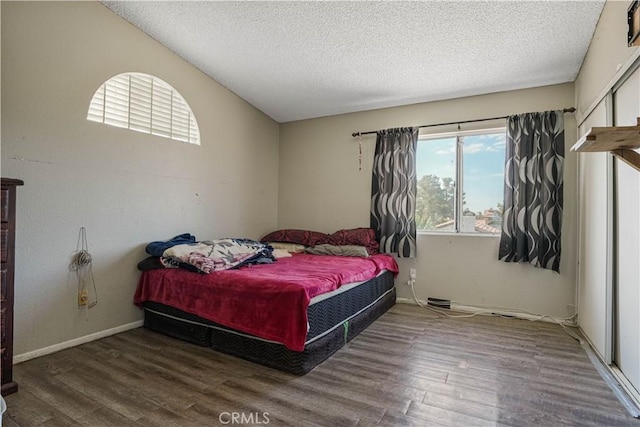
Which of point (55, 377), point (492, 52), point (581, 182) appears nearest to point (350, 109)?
point (492, 52)

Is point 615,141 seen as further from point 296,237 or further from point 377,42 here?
point 296,237

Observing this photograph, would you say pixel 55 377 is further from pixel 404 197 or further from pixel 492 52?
pixel 492 52

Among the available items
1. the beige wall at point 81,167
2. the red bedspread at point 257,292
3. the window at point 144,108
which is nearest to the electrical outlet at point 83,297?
the beige wall at point 81,167

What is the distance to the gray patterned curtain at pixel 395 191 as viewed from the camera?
12.6 ft

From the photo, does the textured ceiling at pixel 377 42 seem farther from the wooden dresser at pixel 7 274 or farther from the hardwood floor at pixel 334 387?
the hardwood floor at pixel 334 387

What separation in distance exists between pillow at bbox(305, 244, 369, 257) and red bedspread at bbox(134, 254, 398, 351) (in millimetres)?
423

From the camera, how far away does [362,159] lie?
14.0ft

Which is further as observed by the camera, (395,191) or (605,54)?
(395,191)

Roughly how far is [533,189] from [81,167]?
412 cm

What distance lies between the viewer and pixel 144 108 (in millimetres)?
3043

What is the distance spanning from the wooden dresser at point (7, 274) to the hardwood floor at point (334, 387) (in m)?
0.12

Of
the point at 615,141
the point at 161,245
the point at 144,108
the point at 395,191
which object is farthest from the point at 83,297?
the point at 615,141

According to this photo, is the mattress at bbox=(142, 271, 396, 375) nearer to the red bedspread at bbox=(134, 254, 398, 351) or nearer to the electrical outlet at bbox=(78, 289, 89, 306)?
the red bedspread at bbox=(134, 254, 398, 351)

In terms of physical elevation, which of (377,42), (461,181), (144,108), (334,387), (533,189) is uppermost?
(377,42)
